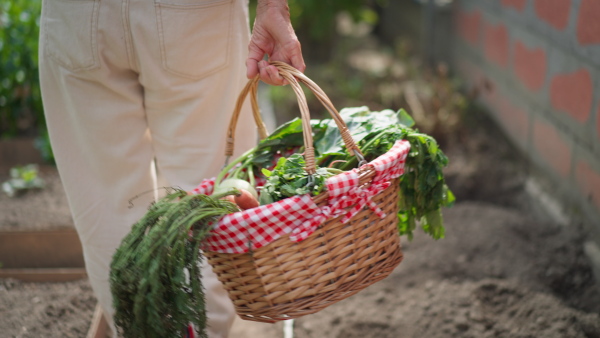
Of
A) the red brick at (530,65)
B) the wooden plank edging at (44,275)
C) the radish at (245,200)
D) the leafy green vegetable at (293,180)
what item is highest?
the leafy green vegetable at (293,180)

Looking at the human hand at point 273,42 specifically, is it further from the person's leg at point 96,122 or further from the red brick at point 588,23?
the red brick at point 588,23

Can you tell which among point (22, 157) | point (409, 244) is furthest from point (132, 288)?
point (22, 157)

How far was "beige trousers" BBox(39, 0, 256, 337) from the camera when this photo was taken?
74.7 inches

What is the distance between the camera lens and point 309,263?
1.69m

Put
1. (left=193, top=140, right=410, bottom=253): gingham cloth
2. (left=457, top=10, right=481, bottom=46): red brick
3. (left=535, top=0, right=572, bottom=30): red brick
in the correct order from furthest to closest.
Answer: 1. (left=457, top=10, right=481, bottom=46): red brick
2. (left=535, top=0, right=572, bottom=30): red brick
3. (left=193, top=140, right=410, bottom=253): gingham cloth

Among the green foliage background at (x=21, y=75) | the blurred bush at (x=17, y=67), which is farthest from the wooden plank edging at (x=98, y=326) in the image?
the blurred bush at (x=17, y=67)

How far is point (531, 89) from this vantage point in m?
3.40

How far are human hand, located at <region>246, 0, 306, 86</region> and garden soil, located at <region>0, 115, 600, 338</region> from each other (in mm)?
1174

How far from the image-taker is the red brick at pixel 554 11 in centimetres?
291

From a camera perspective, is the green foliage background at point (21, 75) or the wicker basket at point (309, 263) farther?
the green foliage background at point (21, 75)

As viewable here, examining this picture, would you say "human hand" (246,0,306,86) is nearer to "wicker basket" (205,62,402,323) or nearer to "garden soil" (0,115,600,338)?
"wicker basket" (205,62,402,323)

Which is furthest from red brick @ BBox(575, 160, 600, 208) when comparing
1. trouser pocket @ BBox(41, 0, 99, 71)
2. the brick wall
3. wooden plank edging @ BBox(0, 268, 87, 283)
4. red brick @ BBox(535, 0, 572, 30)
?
wooden plank edging @ BBox(0, 268, 87, 283)

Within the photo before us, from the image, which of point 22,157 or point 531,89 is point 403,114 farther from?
point 22,157

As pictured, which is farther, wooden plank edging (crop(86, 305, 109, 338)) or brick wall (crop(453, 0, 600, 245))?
brick wall (crop(453, 0, 600, 245))
